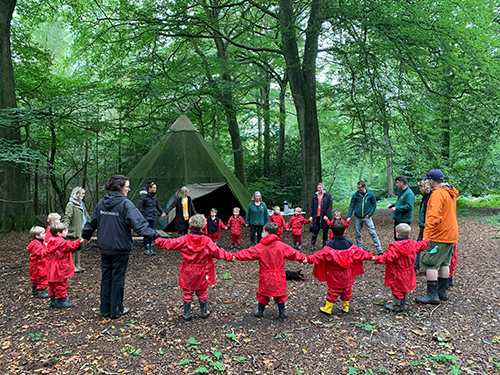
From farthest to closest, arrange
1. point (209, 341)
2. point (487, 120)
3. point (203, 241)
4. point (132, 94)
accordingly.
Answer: point (487, 120) < point (132, 94) < point (203, 241) < point (209, 341)

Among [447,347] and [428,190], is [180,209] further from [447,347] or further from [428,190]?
[447,347]

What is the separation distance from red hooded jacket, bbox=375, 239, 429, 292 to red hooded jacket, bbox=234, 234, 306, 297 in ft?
3.27

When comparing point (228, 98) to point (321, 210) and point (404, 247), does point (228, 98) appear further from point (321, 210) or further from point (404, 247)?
point (404, 247)

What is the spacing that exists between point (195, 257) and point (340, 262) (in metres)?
1.61

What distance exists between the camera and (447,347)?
3.12 m

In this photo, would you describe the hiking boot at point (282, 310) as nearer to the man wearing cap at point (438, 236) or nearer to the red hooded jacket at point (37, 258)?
the man wearing cap at point (438, 236)

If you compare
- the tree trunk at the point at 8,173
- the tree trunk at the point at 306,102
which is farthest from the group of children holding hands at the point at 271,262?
the tree trunk at the point at 306,102

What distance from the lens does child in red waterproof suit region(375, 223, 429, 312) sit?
12.5ft

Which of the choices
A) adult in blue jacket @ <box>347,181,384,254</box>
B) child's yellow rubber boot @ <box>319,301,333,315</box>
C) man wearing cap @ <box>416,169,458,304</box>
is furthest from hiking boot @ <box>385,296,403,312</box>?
adult in blue jacket @ <box>347,181,384,254</box>

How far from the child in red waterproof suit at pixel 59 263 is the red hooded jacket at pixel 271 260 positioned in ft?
6.83

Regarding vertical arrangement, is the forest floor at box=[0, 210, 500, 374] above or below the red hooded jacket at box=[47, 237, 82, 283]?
below

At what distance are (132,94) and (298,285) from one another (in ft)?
18.5

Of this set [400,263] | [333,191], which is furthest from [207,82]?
[333,191]

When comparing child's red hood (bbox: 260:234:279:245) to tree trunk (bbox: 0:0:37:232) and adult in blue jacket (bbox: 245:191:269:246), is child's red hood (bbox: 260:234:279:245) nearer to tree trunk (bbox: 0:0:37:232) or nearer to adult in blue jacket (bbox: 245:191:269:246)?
adult in blue jacket (bbox: 245:191:269:246)
